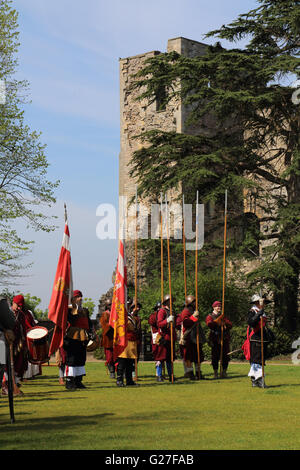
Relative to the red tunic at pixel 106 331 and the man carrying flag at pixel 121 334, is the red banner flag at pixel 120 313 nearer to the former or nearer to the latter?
the man carrying flag at pixel 121 334

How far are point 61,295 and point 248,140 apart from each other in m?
18.7

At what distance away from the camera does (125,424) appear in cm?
1083

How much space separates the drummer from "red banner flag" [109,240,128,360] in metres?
0.60

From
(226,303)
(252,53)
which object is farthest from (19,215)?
(252,53)

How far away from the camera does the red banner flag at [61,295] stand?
1711 cm

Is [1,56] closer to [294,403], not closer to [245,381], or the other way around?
[245,381]

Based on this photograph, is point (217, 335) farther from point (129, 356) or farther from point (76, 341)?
point (76, 341)

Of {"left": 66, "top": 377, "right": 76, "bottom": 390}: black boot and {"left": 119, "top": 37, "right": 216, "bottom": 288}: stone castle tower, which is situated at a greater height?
{"left": 119, "top": 37, "right": 216, "bottom": 288}: stone castle tower

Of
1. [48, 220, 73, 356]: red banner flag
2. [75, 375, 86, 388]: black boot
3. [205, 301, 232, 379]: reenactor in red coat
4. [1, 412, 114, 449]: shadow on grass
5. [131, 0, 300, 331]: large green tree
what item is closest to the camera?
[1, 412, 114, 449]: shadow on grass

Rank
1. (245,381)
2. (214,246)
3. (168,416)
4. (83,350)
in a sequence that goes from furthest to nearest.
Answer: (214,246) < (245,381) < (83,350) < (168,416)

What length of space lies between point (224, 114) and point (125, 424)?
23.4 metres

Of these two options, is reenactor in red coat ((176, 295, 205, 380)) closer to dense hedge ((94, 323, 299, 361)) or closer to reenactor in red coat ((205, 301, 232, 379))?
reenactor in red coat ((205, 301, 232, 379))

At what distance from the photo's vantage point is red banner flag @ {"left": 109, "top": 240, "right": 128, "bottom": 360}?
17547 mm

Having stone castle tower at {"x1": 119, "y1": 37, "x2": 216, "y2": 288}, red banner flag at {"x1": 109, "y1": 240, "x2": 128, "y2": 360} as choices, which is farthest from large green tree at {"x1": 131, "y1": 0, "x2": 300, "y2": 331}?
red banner flag at {"x1": 109, "y1": 240, "x2": 128, "y2": 360}
